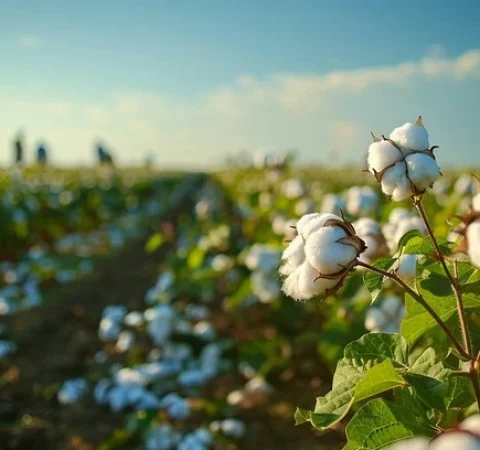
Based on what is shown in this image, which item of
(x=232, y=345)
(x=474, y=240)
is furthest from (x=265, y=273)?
(x=474, y=240)

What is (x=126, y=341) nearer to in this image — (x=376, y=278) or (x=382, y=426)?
(x=376, y=278)

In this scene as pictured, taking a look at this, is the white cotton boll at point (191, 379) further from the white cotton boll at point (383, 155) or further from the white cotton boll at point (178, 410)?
the white cotton boll at point (383, 155)

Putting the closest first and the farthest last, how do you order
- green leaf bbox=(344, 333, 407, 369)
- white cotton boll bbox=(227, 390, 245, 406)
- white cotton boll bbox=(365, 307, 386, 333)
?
1. green leaf bbox=(344, 333, 407, 369)
2. white cotton boll bbox=(365, 307, 386, 333)
3. white cotton boll bbox=(227, 390, 245, 406)

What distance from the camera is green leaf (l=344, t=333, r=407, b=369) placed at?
1530 mm

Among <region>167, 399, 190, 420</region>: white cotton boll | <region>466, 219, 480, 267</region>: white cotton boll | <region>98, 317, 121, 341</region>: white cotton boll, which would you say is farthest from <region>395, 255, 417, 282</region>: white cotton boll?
<region>98, 317, 121, 341</region>: white cotton boll

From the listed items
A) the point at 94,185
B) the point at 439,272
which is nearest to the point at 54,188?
the point at 94,185

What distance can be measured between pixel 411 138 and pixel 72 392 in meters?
3.54

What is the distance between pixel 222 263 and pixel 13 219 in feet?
15.3

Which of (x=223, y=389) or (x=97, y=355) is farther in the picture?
(x=97, y=355)

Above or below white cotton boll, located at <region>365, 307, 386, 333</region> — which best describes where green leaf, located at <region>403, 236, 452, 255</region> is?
above

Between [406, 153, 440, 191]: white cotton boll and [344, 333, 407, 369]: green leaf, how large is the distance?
34cm

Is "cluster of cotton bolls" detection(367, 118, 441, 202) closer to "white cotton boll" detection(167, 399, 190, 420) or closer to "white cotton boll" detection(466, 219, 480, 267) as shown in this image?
"white cotton boll" detection(466, 219, 480, 267)

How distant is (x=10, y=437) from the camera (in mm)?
4168

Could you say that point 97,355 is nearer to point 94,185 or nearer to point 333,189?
point 333,189
